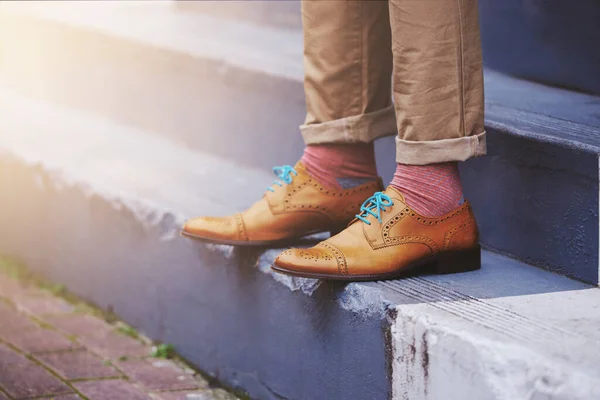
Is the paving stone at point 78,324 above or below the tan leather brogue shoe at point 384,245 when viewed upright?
below

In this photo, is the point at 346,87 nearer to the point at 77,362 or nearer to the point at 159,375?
the point at 159,375

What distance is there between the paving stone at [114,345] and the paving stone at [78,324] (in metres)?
0.03

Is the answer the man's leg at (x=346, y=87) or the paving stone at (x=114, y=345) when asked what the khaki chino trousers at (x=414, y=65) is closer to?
the man's leg at (x=346, y=87)

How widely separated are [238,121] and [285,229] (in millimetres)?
847

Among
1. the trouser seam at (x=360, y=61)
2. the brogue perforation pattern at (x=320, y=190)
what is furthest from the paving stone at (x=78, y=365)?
the trouser seam at (x=360, y=61)

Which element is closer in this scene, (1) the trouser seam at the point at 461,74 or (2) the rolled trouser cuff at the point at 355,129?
(1) the trouser seam at the point at 461,74

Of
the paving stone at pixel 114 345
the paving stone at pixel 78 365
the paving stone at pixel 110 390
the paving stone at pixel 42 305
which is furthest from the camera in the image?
the paving stone at pixel 42 305

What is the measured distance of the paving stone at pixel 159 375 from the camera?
2.29 meters

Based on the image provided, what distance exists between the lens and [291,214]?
2.01 metres

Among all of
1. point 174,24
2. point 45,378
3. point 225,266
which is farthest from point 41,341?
point 174,24

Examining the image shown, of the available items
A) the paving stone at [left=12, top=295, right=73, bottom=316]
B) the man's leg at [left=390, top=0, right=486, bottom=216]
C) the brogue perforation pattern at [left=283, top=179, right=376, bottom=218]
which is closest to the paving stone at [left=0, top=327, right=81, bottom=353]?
the paving stone at [left=12, top=295, right=73, bottom=316]

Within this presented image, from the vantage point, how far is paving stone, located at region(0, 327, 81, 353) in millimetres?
2490

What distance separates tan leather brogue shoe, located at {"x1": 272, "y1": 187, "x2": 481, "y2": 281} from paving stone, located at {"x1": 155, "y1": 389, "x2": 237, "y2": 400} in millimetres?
545

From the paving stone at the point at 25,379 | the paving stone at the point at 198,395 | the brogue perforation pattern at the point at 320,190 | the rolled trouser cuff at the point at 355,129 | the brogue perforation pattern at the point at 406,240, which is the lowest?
the paving stone at the point at 198,395
